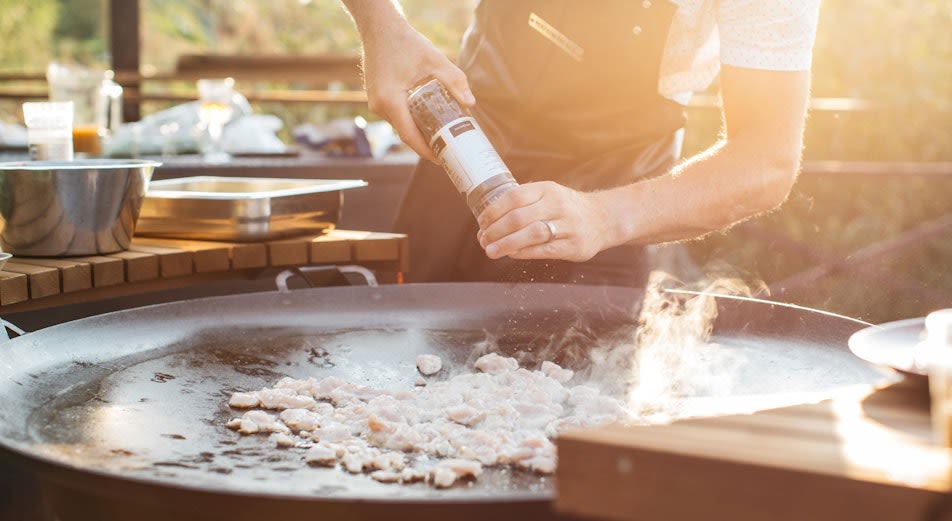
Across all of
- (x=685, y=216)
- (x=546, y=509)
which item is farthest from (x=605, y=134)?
(x=546, y=509)

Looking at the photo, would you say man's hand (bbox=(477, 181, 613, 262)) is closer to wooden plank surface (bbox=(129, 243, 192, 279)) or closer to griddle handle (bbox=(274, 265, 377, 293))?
griddle handle (bbox=(274, 265, 377, 293))

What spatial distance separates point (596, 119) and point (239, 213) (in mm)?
790

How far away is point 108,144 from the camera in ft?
11.1

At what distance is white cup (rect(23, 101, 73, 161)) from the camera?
91.2 inches

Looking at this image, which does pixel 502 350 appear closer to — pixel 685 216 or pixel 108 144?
pixel 685 216

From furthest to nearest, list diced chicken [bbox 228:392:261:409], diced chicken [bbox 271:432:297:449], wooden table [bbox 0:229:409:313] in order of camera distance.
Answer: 1. wooden table [bbox 0:229:409:313]
2. diced chicken [bbox 228:392:261:409]
3. diced chicken [bbox 271:432:297:449]

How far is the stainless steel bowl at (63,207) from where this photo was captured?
197 centimetres

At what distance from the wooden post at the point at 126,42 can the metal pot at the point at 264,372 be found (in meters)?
3.04

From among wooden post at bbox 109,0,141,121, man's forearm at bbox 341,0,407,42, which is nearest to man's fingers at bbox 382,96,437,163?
man's forearm at bbox 341,0,407,42

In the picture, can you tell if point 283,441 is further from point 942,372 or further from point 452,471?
point 942,372

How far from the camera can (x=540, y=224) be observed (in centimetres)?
160

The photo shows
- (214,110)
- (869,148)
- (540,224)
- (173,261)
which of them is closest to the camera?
(540,224)

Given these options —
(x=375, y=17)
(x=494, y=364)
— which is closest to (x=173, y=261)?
(x=375, y=17)

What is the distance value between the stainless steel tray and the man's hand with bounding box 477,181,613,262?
0.74 metres
